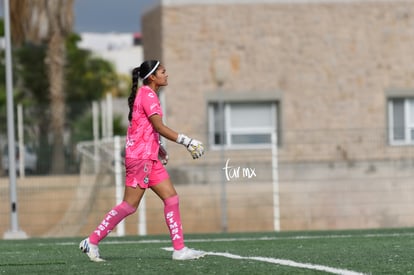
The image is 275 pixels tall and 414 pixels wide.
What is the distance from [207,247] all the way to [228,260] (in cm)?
277

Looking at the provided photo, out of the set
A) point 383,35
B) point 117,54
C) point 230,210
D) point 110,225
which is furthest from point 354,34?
point 117,54

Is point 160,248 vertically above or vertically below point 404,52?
below

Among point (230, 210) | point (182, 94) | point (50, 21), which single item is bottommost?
point (230, 210)

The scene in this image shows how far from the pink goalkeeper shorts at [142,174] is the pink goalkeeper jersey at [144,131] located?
51mm

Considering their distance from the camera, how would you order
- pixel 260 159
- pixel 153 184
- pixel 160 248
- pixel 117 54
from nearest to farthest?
pixel 153 184 → pixel 160 248 → pixel 260 159 → pixel 117 54

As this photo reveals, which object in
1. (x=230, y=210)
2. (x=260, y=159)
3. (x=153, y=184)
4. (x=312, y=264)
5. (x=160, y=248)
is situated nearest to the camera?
(x=312, y=264)

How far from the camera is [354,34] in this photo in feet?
104

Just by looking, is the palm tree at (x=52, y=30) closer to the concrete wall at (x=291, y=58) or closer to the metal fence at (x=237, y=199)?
the concrete wall at (x=291, y=58)

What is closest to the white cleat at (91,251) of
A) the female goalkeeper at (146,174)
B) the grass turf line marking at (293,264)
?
the female goalkeeper at (146,174)

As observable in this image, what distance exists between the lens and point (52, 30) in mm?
38031

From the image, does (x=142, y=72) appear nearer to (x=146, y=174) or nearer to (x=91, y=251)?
(x=146, y=174)

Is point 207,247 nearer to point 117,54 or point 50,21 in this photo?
point 50,21

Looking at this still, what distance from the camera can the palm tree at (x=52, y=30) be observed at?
37.6 m

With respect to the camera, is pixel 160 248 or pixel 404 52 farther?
pixel 404 52
